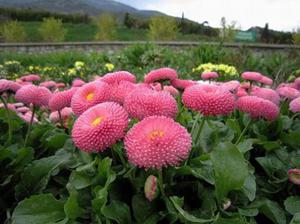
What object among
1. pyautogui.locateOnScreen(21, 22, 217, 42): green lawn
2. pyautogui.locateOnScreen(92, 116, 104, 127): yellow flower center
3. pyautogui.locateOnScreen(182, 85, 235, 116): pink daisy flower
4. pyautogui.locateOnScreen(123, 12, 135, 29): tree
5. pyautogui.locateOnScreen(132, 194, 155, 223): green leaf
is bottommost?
pyautogui.locateOnScreen(21, 22, 217, 42): green lawn

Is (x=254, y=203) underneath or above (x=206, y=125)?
underneath

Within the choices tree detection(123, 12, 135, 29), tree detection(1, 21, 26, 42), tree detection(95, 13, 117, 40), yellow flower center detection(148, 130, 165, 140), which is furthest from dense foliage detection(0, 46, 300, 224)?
tree detection(123, 12, 135, 29)

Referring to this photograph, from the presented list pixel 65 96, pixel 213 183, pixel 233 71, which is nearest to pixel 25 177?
pixel 65 96

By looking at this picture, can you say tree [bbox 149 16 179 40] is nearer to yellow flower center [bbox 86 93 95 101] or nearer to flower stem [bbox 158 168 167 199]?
yellow flower center [bbox 86 93 95 101]

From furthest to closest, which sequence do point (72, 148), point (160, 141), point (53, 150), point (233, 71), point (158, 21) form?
point (158, 21) → point (233, 71) → point (53, 150) → point (72, 148) → point (160, 141)

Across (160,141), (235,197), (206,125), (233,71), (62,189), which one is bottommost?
(233,71)

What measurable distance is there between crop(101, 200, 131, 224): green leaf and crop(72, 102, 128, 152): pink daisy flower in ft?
0.50

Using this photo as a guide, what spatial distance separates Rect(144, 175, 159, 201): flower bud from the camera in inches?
41.8

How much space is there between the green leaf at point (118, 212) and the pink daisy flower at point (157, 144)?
175 mm

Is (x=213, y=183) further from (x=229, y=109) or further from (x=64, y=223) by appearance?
(x=64, y=223)

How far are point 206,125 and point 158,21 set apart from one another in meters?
19.5

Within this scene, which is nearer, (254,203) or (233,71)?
(254,203)

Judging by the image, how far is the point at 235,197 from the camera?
4.03 ft

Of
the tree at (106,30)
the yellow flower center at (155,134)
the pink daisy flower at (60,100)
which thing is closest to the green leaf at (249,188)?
the yellow flower center at (155,134)
